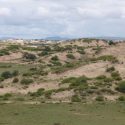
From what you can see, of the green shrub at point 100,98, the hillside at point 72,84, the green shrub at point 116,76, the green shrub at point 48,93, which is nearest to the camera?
the green shrub at point 100,98

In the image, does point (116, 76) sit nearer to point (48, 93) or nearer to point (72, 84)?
point (72, 84)

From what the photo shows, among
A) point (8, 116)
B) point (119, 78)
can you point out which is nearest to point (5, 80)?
point (119, 78)

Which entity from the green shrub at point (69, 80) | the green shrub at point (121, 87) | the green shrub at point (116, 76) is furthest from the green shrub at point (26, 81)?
the green shrub at point (121, 87)

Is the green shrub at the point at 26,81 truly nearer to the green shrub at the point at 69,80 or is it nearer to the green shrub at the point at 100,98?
the green shrub at the point at 69,80

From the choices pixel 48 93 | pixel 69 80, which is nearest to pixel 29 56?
pixel 69 80

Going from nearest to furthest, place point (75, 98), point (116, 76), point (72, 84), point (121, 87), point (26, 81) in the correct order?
point (75, 98) → point (121, 87) → point (72, 84) → point (116, 76) → point (26, 81)

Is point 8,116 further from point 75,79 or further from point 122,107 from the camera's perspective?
point 75,79

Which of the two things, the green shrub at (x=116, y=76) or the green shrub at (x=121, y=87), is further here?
the green shrub at (x=116, y=76)

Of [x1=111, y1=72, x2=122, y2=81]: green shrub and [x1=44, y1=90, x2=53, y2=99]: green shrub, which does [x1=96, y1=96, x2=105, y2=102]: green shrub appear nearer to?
[x1=44, y1=90, x2=53, y2=99]: green shrub

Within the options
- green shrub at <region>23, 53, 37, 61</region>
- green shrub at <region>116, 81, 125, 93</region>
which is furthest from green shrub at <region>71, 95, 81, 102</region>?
green shrub at <region>23, 53, 37, 61</region>

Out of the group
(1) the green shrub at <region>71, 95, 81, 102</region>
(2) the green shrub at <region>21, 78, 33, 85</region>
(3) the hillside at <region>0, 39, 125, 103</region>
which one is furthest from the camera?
(2) the green shrub at <region>21, 78, 33, 85</region>

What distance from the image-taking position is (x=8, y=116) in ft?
138

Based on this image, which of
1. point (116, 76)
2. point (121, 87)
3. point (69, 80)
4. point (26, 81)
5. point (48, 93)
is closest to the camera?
point (48, 93)

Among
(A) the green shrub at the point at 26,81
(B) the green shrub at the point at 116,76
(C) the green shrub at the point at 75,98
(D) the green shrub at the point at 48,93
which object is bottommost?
(A) the green shrub at the point at 26,81
